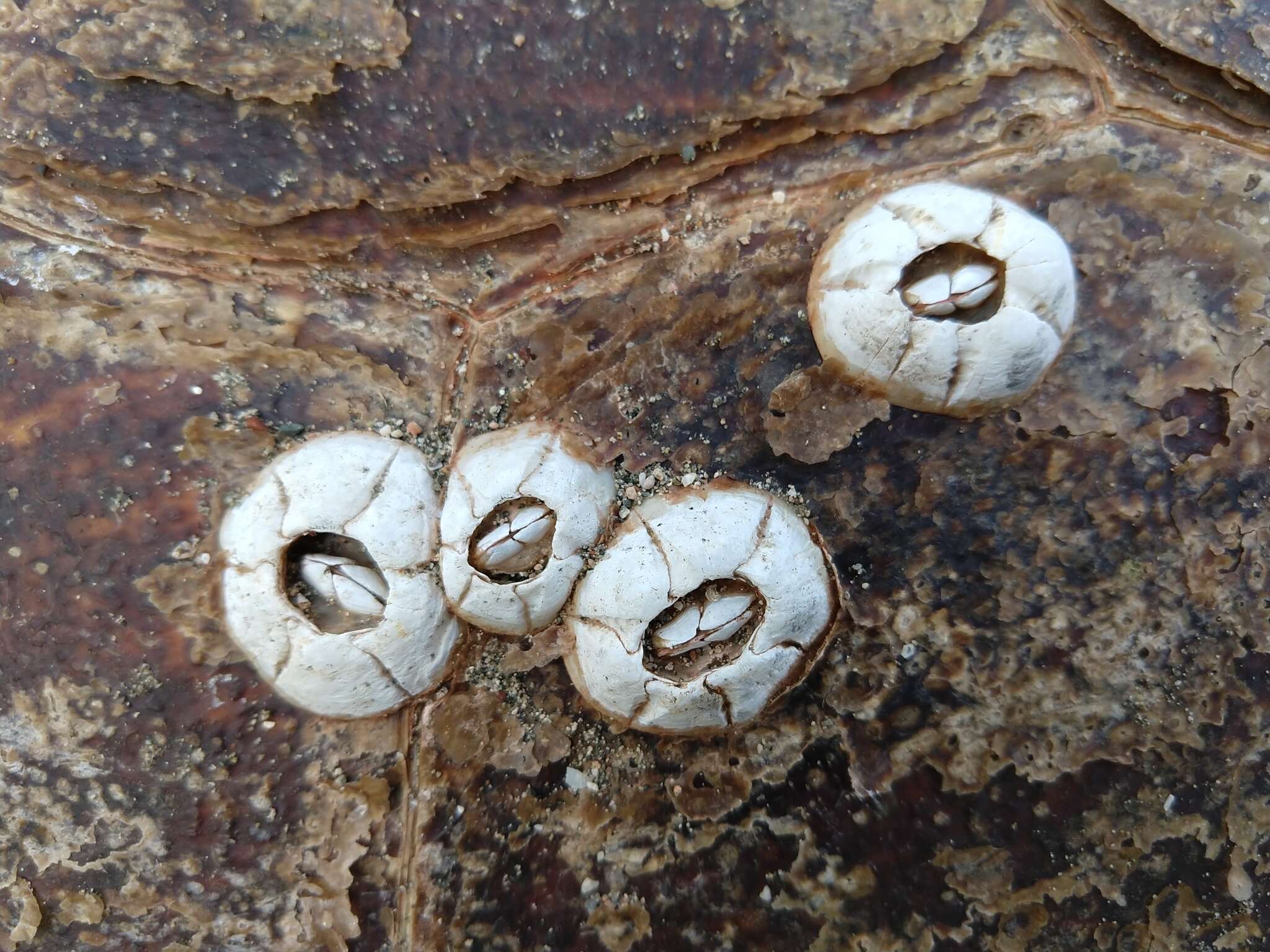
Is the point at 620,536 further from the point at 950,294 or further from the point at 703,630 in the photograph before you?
the point at 950,294

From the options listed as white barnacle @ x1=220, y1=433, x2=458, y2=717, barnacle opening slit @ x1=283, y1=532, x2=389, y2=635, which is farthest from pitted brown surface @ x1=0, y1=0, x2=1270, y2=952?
barnacle opening slit @ x1=283, y1=532, x2=389, y2=635

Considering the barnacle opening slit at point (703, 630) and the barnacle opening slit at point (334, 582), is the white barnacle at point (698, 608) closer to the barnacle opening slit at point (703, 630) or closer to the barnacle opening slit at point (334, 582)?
the barnacle opening slit at point (703, 630)

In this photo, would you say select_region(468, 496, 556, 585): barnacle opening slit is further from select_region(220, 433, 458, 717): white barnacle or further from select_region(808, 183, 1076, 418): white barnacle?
select_region(808, 183, 1076, 418): white barnacle

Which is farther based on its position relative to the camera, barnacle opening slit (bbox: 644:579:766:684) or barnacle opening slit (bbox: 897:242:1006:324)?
barnacle opening slit (bbox: 644:579:766:684)

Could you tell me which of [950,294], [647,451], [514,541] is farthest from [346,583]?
[950,294]

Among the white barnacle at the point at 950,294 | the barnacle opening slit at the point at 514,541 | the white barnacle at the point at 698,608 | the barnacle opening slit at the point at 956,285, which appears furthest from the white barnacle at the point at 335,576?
the barnacle opening slit at the point at 956,285

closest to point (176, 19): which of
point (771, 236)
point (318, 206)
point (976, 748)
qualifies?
point (318, 206)

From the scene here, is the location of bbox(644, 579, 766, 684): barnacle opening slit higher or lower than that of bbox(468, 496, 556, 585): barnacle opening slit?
lower

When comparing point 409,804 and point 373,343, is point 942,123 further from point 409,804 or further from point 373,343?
point 409,804
